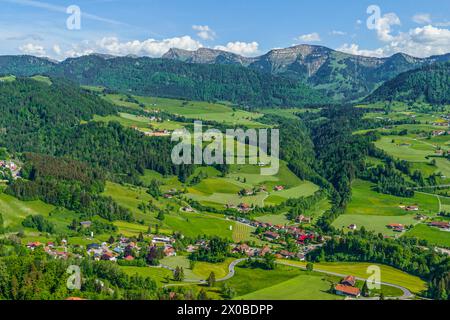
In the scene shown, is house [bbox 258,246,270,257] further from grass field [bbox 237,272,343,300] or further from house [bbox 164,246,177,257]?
house [bbox 164,246,177,257]

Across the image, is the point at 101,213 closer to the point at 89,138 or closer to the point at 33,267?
the point at 33,267

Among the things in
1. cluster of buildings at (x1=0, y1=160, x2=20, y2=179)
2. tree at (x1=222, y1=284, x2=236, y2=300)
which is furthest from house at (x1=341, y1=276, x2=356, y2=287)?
cluster of buildings at (x1=0, y1=160, x2=20, y2=179)

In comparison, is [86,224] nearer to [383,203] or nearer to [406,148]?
[383,203]

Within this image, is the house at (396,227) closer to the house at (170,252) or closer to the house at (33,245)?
the house at (170,252)

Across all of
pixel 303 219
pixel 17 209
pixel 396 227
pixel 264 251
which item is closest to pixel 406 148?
pixel 396 227

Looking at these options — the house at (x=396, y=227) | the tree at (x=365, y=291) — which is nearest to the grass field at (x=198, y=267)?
the tree at (x=365, y=291)
